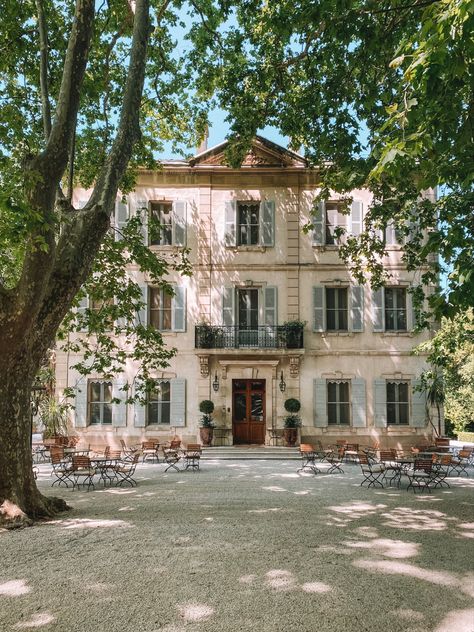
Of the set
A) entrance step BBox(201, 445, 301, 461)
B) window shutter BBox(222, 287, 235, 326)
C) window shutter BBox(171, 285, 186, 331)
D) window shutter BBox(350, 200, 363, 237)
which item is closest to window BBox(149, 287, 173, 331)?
window shutter BBox(171, 285, 186, 331)

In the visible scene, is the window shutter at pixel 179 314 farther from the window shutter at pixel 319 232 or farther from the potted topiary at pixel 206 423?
the window shutter at pixel 319 232

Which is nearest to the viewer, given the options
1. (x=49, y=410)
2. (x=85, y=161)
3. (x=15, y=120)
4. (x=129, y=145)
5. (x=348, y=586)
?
(x=348, y=586)

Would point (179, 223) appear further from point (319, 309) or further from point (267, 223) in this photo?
point (319, 309)

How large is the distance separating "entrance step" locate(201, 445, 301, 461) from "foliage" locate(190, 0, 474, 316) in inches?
272

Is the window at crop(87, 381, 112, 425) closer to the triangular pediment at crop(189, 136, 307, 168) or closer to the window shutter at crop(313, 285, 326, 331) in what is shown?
the window shutter at crop(313, 285, 326, 331)

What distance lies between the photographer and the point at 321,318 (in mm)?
18422

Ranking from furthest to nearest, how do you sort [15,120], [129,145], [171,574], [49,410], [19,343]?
[49,410]
[15,120]
[129,145]
[19,343]
[171,574]

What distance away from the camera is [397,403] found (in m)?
18.2

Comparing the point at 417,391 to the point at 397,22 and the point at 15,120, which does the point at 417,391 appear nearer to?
the point at 397,22

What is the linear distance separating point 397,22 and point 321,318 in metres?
12.2

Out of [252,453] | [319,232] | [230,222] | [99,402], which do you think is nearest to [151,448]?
[252,453]

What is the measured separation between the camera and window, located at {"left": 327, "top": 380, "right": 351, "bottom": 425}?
18094 millimetres

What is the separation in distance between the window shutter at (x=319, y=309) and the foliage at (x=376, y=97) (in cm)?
560

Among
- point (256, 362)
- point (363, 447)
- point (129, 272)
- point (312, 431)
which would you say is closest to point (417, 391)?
point (363, 447)
